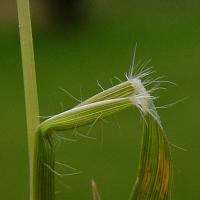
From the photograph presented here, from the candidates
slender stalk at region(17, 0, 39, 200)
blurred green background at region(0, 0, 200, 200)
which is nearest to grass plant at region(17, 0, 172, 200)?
slender stalk at region(17, 0, 39, 200)

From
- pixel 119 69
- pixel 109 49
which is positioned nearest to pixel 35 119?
pixel 119 69

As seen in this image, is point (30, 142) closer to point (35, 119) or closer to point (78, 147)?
point (35, 119)

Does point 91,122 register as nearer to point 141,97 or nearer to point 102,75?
point 141,97

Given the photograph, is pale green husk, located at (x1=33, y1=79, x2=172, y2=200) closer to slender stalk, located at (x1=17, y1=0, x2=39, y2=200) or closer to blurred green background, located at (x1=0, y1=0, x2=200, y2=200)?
slender stalk, located at (x1=17, y1=0, x2=39, y2=200)

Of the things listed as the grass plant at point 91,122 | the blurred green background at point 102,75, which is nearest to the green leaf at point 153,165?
the grass plant at point 91,122

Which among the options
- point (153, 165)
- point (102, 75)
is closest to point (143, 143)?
point (153, 165)

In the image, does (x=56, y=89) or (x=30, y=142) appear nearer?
(x=30, y=142)

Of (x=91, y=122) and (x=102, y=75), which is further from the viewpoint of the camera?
(x=102, y=75)

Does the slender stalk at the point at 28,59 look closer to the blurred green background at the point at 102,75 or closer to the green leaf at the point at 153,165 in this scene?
the green leaf at the point at 153,165
